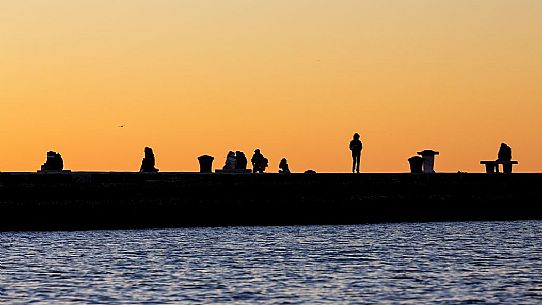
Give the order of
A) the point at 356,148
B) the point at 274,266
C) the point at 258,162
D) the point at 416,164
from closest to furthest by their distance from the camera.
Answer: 1. the point at 274,266
2. the point at 356,148
3. the point at 258,162
4. the point at 416,164

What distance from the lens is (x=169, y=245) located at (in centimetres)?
4803

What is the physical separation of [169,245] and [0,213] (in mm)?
8811

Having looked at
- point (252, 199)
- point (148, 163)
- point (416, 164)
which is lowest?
point (252, 199)

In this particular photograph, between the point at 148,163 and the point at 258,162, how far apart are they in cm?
491

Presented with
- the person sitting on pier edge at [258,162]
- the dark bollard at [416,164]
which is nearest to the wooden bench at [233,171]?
the person sitting on pier edge at [258,162]

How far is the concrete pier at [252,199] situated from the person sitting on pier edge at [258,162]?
8.43 feet

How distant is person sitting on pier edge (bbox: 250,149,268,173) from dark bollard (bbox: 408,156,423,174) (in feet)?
22.1

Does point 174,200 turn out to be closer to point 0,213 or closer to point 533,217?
point 0,213

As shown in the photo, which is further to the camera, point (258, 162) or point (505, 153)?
point (505, 153)

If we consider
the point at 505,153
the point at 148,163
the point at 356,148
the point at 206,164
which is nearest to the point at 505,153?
the point at 505,153

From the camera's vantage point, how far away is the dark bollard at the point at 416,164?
212ft

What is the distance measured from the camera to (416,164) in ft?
213

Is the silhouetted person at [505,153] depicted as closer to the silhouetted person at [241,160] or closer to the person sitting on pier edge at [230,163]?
the silhouetted person at [241,160]

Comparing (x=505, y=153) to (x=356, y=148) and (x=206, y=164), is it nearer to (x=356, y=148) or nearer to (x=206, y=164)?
(x=356, y=148)
